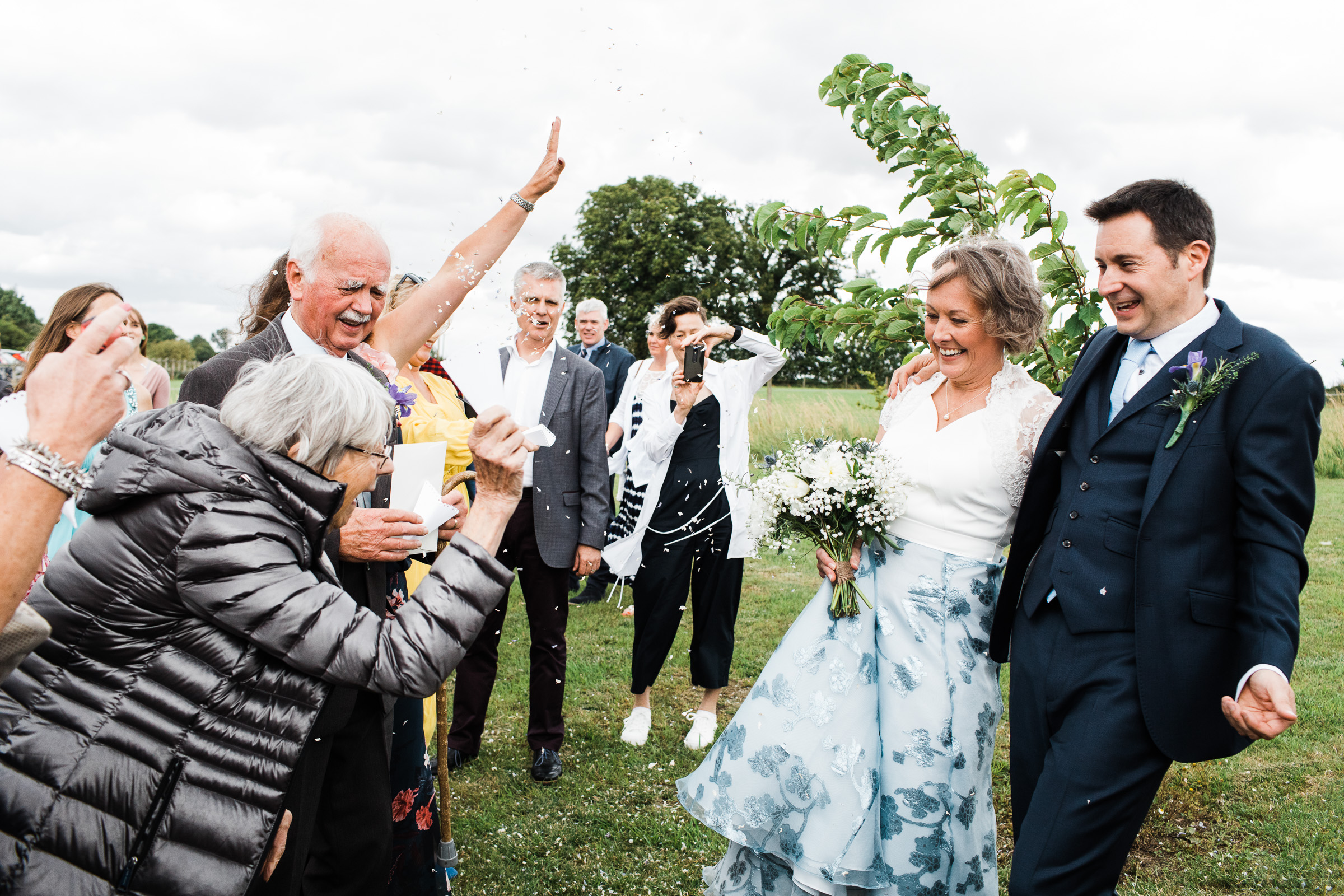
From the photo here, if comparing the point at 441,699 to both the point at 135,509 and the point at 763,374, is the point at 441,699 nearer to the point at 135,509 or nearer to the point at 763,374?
the point at 135,509

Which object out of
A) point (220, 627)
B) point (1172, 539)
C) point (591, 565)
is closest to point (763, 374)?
point (591, 565)

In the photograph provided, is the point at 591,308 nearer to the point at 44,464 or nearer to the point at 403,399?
the point at 403,399

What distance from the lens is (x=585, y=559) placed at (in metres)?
5.21

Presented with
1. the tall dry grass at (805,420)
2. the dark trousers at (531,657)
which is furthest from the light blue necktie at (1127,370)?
the tall dry grass at (805,420)

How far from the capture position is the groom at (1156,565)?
7.54 feet

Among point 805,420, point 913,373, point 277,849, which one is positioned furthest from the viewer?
point 805,420

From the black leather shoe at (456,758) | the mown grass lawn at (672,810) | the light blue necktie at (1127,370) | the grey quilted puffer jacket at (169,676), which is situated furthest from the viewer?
the black leather shoe at (456,758)

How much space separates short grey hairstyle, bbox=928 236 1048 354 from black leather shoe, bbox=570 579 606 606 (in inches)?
240

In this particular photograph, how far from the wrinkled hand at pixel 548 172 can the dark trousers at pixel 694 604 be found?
2637 millimetres

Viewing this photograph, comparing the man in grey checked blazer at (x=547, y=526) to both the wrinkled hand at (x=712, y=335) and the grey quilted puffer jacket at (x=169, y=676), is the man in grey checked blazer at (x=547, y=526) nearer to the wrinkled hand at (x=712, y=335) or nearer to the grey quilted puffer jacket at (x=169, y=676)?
the wrinkled hand at (x=712, y=335)

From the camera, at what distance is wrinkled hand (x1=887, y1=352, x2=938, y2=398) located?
3.67 m

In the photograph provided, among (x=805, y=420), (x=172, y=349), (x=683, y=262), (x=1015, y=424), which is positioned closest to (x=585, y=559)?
(x=1015, y=424)

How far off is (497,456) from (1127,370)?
6.71ft

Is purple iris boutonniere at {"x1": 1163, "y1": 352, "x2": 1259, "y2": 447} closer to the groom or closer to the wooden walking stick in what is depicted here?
the groom
